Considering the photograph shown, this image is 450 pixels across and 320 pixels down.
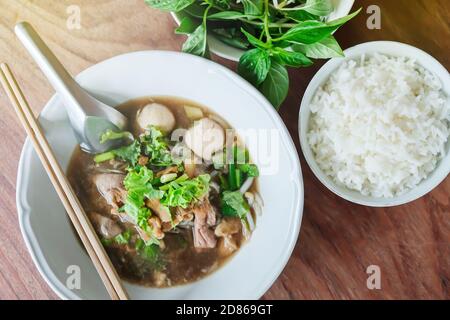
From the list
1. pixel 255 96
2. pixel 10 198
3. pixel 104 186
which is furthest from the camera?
pixel 10 198

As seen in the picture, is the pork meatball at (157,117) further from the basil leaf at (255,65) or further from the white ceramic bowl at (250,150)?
the basil leaf at (255,65)

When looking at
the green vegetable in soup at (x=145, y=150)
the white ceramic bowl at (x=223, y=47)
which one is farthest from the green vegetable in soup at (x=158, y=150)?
the white ceramic bowl at (x=223, y=47)

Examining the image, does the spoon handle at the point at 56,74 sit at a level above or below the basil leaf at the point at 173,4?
below

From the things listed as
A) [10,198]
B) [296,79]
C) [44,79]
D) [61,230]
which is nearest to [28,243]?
[61,230]

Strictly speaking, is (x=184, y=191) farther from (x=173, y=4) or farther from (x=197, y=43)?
(x=173, y=4)

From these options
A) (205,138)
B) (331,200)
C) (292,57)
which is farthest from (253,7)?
(331,200)

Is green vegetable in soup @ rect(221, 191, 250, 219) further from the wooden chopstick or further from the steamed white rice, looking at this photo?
the wooden chopstick

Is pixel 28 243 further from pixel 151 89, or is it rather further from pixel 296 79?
pixel 296 79
